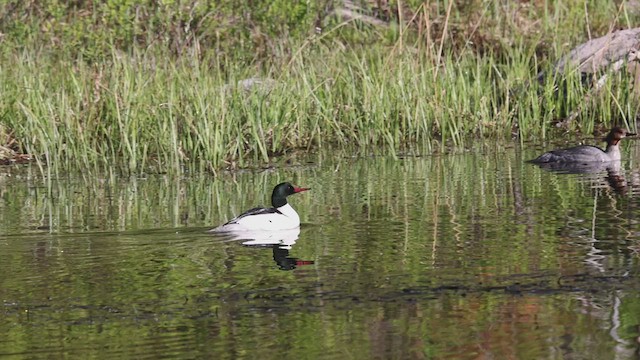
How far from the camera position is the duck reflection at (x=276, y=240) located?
7.97 m

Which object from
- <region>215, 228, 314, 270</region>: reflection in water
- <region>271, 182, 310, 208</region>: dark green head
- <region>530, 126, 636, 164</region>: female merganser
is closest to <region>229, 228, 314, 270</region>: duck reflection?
<region>215, 228, 314, 270</region>: reflection in water

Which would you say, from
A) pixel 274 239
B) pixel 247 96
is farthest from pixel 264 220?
pixel 247 96

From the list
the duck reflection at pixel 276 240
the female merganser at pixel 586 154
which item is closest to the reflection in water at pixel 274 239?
the duck reflection at pixel 276 240

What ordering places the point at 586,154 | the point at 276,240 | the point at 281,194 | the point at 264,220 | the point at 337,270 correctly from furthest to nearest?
the point at 586,154 < the point at 281,194 < the point at 264,220 < the point at 276,240 < the point at 337,270

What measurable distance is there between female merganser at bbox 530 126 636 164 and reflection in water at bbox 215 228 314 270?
154 inches

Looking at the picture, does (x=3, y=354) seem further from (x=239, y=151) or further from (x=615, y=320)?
(x=239, y=151)

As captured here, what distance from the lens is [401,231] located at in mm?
8742

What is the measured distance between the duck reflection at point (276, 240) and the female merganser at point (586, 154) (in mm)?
3903

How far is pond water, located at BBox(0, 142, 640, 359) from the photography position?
19.1 ft

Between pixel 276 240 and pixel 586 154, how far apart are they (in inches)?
186

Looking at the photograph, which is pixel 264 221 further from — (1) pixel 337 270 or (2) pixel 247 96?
(2) pixel 247 96

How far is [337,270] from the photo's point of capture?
734cm

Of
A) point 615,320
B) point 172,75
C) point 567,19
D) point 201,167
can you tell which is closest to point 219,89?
point 172,75

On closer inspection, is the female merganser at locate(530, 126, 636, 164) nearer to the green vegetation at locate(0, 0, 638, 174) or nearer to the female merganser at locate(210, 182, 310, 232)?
the green vegetation at locate(0, 0, 638, 174)
